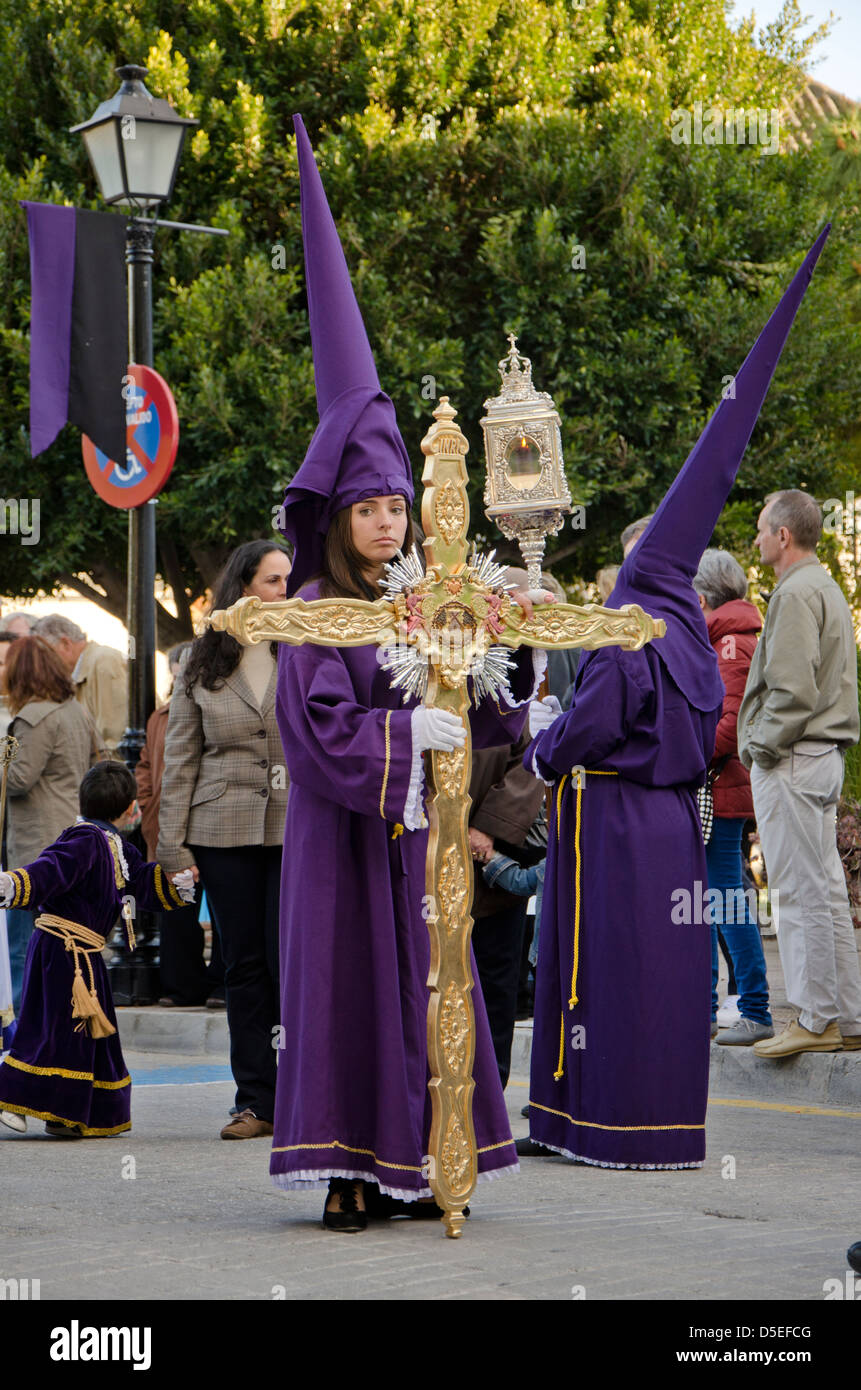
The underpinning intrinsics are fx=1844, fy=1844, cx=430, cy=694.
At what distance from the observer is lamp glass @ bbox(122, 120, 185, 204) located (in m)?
11.0

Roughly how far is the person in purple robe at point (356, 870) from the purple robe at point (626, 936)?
1028 mm

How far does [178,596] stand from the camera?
68.9ft

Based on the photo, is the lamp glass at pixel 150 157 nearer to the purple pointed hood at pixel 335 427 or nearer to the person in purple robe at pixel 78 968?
the person in purple robe at pixel 78 968

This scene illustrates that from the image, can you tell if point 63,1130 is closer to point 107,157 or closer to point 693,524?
point 693,524

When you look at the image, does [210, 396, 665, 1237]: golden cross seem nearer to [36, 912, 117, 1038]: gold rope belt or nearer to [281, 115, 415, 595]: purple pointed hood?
[281, 115, 415, 595]: purple pointed hood

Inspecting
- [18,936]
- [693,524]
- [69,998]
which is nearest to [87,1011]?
[69,998]

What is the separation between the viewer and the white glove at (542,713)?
614 cm

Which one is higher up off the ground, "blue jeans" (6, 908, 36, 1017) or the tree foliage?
the tree foliage

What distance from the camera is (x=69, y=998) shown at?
6.98 meters

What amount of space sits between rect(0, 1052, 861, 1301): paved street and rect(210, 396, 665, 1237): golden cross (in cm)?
35

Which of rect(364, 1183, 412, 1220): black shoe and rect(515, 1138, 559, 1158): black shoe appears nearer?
rect(364, 1183, 412, 1220): black shoe

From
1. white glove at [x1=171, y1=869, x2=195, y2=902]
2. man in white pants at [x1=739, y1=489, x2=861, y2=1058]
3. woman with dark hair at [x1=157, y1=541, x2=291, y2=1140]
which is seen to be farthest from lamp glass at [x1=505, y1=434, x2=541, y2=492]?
white glove at [x1=171, y1=869, x2=195, y2=902]

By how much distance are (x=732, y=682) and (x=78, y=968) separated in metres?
3.51
